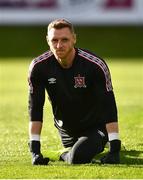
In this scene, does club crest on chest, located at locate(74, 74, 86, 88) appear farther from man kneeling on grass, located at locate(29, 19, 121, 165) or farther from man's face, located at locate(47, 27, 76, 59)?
man's face, located at locate(47, 27, 76, 59)

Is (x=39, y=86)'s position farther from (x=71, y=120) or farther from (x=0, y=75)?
(x=0, y=75)

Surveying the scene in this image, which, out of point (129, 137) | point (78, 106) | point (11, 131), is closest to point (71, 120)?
point (78, 106)

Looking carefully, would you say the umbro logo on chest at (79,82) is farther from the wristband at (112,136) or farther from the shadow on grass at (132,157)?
the shadow on grass at (132,157)

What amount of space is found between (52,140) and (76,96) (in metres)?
2.05

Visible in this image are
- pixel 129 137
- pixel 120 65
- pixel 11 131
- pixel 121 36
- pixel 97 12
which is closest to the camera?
pixel 129 137

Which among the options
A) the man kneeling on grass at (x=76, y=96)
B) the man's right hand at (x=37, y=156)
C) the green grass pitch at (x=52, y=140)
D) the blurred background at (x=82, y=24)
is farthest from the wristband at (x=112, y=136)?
the blurred background at (x=82, y=24)

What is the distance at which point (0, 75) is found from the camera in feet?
77.3

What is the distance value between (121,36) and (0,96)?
15930 mm

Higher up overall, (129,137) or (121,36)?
(121,36)

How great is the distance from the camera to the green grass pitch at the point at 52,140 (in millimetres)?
8258

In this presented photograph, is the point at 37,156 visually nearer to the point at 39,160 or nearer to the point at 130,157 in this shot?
the point at 39,160

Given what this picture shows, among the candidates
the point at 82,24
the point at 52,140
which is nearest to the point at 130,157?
the point at 52,140

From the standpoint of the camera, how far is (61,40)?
28.2ft

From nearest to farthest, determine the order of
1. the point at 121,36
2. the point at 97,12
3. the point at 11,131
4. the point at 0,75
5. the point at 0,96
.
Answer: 1. the point at 11,131
2. the point at 0,96
3. the point at 0,75
4. the point at 97,12
5. the point at 121,36
